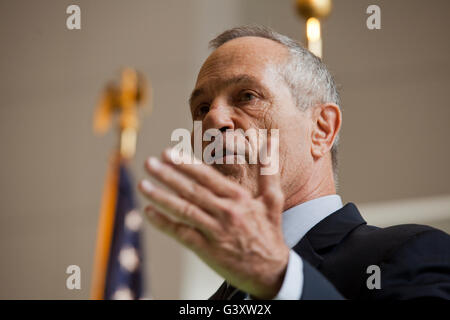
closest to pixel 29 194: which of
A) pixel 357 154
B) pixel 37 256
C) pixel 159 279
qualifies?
pixel 37 256

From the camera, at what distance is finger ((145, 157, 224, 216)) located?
110 cm

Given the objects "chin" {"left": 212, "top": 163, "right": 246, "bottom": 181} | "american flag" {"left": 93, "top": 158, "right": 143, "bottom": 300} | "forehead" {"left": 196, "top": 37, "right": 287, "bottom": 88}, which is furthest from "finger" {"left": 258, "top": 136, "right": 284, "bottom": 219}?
"american flag" {"left": 93, "top": 158, "right": 143, "bottom": 300}

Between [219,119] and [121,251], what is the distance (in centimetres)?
310

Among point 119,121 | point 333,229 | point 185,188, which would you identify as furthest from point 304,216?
point 119,121

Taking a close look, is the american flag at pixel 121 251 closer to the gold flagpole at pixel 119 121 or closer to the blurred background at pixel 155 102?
the gold flagpole at pixel 119 121

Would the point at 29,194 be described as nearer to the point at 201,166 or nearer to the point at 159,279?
the point at 159,279

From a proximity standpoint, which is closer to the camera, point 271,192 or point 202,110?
point 271,192

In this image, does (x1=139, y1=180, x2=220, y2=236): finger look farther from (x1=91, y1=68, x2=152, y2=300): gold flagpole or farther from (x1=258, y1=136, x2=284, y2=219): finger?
(x1=91, y1=68, x2=152, y2=300): gold flagpole

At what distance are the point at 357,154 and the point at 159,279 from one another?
8.54 feet

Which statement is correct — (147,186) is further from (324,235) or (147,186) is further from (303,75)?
(303,75)

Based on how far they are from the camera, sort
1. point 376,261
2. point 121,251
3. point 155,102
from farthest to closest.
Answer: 1. point 155,102
2. point 121,251
3. point 376,261

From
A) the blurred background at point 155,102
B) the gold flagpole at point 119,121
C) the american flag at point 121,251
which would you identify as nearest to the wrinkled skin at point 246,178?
the american flag at point 121,251

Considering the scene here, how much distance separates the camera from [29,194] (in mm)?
6543

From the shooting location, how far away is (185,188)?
43.8 inches
